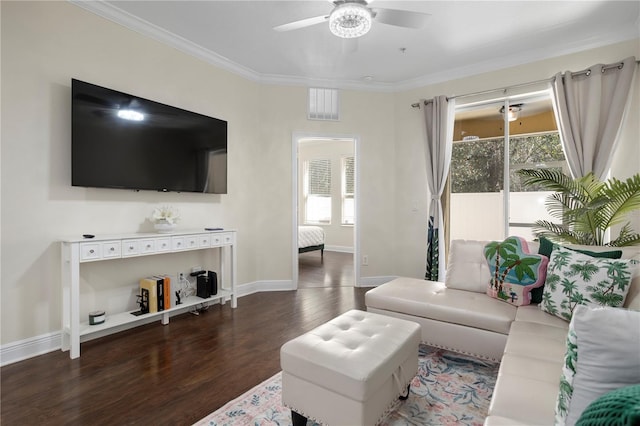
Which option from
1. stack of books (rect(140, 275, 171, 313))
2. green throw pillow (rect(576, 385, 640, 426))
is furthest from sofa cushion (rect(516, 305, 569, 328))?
stack of books (rect(140, 275, 171, 313))

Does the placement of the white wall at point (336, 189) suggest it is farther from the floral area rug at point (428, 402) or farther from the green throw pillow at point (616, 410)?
the green throw pillow at point (616, 410)

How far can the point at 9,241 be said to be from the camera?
2453 millimetres

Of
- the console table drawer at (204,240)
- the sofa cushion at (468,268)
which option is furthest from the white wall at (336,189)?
the sofa cushion at (468,268)

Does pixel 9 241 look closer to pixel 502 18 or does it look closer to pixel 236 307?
pixel 236 307

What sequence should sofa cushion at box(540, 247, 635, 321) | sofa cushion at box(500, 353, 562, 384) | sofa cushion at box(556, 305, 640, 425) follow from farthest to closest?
sofa cushion at box(540, 247, 635, 321)
sofa cushion at box(500, 353, 562, 384)
sofa cushion at box(556, 305, 640, 425)

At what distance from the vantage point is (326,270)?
6.12m

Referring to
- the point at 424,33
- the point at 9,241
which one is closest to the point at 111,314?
the point at 9,241

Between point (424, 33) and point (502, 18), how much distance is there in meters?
0.74

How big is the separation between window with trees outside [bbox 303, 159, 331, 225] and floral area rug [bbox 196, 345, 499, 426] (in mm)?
6521

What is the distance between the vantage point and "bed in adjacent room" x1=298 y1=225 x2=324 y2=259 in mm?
6844

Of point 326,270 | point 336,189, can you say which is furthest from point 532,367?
point 336,189

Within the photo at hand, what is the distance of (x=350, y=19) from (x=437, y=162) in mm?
2578

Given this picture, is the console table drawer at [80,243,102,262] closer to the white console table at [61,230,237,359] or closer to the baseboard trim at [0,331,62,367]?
the white console table at [61,230,237,359]

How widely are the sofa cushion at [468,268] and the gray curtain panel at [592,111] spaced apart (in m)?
1.66
